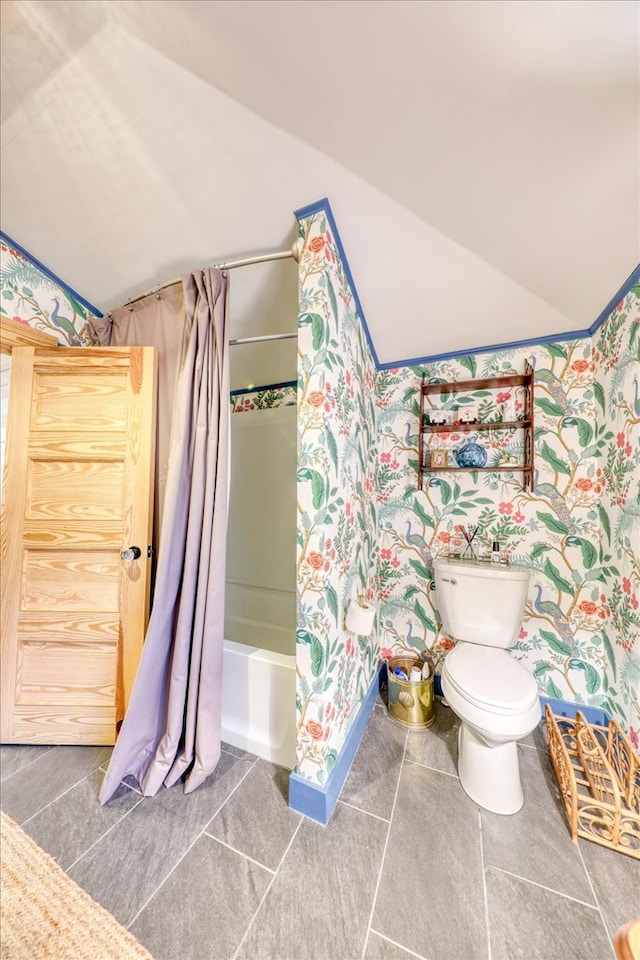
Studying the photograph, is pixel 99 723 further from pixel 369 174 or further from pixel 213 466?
pixel 369 174

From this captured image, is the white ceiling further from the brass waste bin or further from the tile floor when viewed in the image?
the tile floor

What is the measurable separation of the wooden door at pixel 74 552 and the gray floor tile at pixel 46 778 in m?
0.06

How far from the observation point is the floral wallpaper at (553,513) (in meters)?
1.42

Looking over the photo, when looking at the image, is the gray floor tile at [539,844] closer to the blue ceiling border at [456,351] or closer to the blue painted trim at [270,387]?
the blue ceiling border at [456,351]

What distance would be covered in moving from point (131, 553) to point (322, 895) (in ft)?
4.42

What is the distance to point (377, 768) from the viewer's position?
1.37 meters

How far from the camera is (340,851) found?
1.04 m

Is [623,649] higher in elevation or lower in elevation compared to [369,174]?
lower

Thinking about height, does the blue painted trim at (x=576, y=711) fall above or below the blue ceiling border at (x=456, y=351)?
below

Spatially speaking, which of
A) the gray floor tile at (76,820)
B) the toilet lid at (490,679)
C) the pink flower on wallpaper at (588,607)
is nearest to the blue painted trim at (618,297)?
the pink flower on wallpaper at (588,607)

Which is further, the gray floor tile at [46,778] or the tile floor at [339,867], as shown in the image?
the gray floor tile at [46,778]

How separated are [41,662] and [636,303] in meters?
2.99

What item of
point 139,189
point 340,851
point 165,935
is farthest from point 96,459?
point 340,851

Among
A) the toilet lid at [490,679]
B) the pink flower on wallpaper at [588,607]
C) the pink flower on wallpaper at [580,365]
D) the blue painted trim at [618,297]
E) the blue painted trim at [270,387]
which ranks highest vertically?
the blue painted trim at [618,297]
